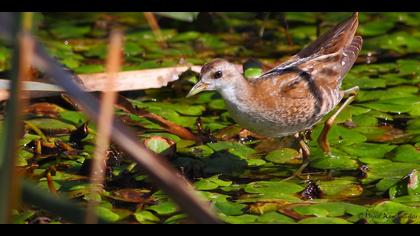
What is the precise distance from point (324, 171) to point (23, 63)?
3.41 metres

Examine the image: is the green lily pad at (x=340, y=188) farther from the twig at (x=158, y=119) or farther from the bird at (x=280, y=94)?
the twig at (x=158, y=119)

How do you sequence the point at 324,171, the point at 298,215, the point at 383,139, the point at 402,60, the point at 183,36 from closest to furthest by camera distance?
1. the point at 298,215
2. the point at 324,171
3. the point at 383,139
4. the point at 402,60
5. the point at 183,36

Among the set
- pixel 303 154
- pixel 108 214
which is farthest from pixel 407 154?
pixel 108 214

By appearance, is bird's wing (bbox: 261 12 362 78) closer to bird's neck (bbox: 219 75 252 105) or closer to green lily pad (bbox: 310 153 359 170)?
bird's neck (bbox: 219 75 252 105)

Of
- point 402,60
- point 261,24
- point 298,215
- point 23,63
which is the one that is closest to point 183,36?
point 261,24

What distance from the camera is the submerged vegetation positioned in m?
4.89

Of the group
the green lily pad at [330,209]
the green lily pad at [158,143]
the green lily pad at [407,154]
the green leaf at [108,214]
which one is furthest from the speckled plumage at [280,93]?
the green leaf at [108,214]

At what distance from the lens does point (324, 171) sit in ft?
18.6

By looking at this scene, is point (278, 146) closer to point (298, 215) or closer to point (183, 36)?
point (298, 215)

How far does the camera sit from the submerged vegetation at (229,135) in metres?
4.89

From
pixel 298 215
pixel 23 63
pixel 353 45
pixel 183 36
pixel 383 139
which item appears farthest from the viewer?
pixel 183 36

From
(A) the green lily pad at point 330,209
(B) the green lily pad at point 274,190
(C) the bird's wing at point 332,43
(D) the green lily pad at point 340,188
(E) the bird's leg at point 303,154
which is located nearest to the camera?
(A) the green lily pad at point 330,209

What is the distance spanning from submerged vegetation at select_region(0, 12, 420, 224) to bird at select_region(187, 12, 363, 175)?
24 cm

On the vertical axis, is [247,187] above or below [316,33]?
below
